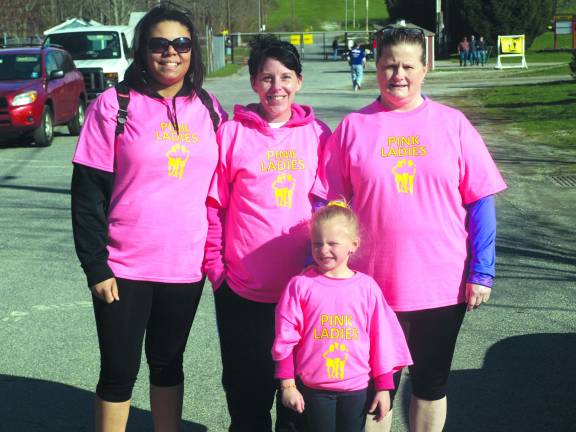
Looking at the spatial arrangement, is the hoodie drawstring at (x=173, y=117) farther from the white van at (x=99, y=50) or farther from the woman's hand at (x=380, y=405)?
the white van at (x=99, y=50)

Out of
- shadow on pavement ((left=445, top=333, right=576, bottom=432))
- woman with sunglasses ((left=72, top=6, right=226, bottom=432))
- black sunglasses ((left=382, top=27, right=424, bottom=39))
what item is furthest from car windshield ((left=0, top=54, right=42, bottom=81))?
black sunglasses ((left=382, top=27, right=424, bottom=39))

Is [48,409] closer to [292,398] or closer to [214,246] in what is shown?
[214,246]

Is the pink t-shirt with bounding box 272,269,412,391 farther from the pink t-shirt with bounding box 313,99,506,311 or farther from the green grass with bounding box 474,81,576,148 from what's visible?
the green grass with bounding box 474,81,576,148

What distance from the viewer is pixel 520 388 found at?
16.0ft

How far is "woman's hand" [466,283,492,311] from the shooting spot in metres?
3.28

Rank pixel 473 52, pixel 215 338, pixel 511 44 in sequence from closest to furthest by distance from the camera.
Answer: pixel 215 338, pixel 511 44, pixel 473 52

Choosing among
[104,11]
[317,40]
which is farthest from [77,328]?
[317,40]

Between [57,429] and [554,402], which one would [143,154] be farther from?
[554,402]

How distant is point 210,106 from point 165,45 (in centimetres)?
29

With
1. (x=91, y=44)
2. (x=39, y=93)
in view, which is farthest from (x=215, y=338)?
(x=91, y=44)

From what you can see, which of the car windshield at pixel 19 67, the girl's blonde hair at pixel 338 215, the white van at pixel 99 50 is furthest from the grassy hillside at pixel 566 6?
the girl's blonde hair at pixel 338 215

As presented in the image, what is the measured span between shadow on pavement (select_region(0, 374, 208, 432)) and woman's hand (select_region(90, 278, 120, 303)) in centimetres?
121

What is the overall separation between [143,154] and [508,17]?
57.7 m

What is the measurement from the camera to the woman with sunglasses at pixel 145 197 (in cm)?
333
